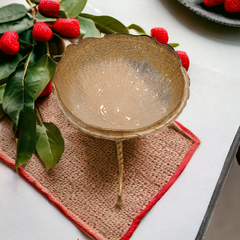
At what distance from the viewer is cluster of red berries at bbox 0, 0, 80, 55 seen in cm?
52

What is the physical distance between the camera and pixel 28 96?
51 cm

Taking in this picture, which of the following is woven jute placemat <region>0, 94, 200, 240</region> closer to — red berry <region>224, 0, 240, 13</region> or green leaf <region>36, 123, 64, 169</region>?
green leaf <region>36, 123, 64, 169</region>

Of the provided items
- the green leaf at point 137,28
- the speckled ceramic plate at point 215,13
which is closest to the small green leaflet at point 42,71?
the green leaf at point 137,28

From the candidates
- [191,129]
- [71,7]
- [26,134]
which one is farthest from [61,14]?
[191,129]

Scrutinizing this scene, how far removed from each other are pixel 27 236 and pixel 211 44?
65 cm

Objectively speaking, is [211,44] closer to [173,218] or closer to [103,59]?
[103,59]

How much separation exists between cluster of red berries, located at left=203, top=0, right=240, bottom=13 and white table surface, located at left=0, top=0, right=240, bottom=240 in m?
0.06

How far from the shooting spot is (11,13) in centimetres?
57

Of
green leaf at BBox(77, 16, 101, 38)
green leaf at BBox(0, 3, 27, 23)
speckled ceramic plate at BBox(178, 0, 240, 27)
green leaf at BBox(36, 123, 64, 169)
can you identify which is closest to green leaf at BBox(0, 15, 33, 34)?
green leaf at BBox(0, 3, 27, 23)

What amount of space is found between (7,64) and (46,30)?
108mm

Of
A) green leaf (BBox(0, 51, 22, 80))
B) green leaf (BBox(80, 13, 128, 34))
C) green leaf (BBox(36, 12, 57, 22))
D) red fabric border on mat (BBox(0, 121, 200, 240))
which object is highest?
green leaf (BBox(80, 13, 128, 34))

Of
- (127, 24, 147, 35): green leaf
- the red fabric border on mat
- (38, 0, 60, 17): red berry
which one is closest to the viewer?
the red fabric border on mat

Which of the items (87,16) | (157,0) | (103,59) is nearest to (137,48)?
(103,59)

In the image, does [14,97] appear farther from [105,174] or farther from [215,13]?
[215,13]
